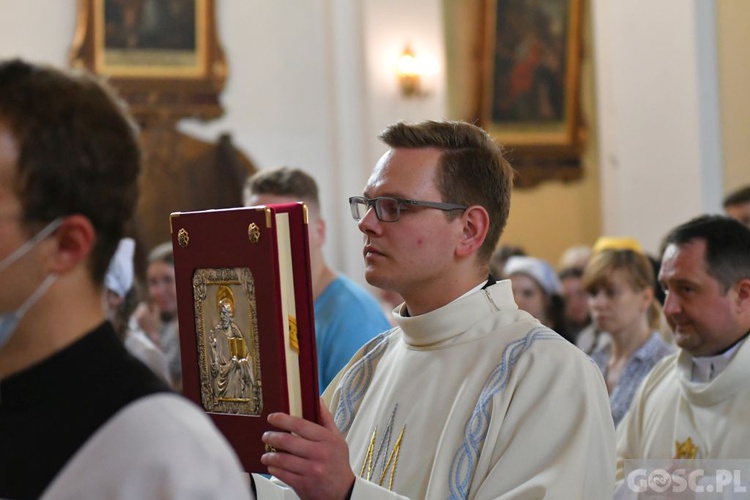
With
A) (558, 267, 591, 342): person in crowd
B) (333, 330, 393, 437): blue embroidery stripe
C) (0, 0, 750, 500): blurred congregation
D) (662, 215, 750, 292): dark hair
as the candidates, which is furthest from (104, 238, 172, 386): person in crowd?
(558, 267, 591, 342): person in crowd

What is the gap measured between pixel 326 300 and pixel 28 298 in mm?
2842

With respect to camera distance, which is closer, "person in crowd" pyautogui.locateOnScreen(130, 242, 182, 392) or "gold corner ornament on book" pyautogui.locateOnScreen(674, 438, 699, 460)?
"gold corner ornament on book" pyautogui.locateOnScreen(674, 438, 699, 460)

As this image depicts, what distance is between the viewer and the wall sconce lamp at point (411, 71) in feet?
35.8

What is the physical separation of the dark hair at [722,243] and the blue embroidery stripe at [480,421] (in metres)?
1.48

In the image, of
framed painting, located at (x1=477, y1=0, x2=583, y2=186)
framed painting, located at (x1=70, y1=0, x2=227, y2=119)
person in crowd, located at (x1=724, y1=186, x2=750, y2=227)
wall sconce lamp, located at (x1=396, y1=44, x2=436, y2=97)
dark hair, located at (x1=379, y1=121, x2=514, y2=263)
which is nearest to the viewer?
dark hair, located at (x1=379, y1=121, x2=514, y2=263)

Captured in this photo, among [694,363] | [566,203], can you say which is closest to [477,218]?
[694,363]

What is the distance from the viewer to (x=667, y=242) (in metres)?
4.48

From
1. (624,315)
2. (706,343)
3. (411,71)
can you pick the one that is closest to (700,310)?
(706,343)

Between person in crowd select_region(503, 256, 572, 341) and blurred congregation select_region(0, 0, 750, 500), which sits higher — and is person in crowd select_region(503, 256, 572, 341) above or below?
below

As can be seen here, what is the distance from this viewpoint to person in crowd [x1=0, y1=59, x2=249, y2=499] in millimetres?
1643

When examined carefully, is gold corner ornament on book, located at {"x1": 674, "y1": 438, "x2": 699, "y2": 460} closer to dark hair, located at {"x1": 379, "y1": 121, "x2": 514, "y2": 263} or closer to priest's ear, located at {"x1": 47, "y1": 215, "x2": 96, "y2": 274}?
dark hair, located at {"x1": 379, "y1": 121, "x2": 514, "y2": 263}

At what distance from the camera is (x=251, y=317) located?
2.40m

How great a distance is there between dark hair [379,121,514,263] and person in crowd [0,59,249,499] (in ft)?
5.01

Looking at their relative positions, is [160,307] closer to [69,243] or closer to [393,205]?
[393,205]
